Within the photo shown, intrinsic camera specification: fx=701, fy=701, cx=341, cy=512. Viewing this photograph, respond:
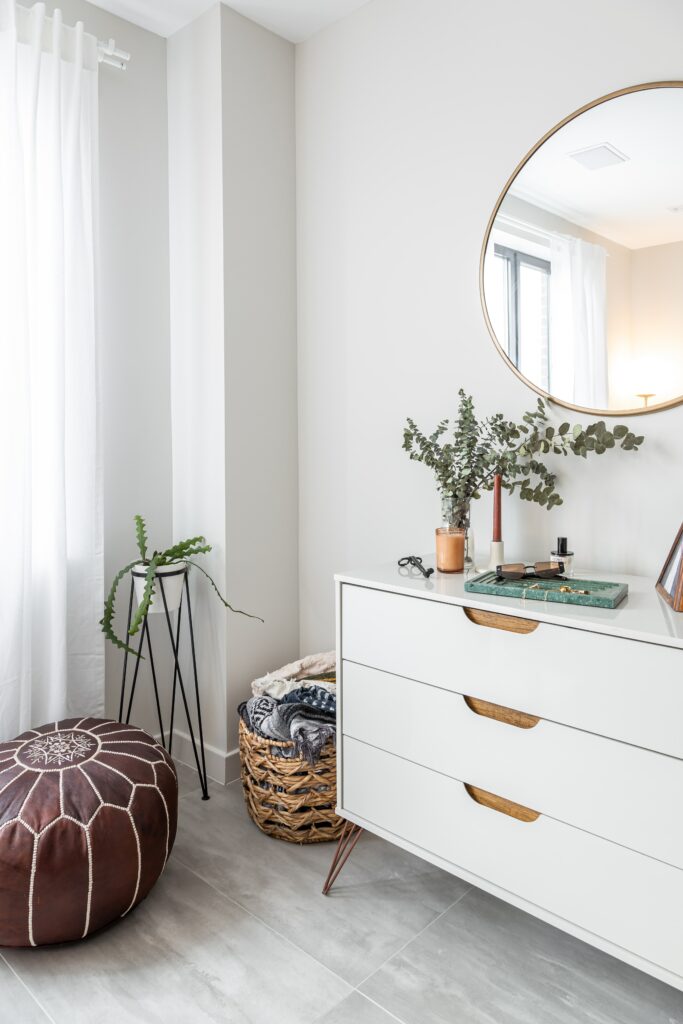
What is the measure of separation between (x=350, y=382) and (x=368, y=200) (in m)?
0.57

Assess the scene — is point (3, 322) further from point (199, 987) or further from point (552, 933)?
point (552, 933)

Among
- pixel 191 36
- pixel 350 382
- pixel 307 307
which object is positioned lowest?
pixel 350 382

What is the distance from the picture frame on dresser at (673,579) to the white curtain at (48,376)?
1595 mm

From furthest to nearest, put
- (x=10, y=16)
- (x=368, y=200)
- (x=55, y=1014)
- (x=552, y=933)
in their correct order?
(x=368, y=200) → (x=10, y=16) → (x=552, y=933) → (x=55, y=1014)

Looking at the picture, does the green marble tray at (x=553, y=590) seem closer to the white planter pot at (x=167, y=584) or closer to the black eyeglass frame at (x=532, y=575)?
the black eyeglass frame at (x=532, y=575)

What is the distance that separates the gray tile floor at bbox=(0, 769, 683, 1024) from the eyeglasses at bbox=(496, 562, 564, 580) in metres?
0.81

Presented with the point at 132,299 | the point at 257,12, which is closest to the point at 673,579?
the point at 132,299

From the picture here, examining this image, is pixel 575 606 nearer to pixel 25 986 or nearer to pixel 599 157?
pixel 599 157

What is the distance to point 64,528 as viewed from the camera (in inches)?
80.5

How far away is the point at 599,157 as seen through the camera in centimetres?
168

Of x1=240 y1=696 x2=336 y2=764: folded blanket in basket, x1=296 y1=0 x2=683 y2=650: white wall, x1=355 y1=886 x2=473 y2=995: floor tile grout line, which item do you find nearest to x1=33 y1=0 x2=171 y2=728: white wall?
x1=296 y1=0 x2=683 y2=650: white wall

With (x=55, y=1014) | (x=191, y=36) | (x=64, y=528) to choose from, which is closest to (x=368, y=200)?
(x=191, y=36)

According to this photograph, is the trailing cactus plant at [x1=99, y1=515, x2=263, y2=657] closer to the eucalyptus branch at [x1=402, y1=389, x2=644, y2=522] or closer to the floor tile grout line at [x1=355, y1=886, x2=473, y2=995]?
the eucalyptus branch at [x1=402, y1=389, x2=644, y2=522]

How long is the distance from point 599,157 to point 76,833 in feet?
6.40
